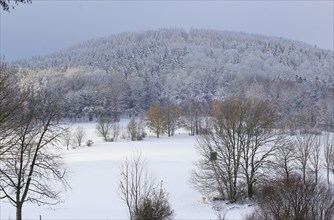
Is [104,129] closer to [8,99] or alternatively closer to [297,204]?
[297,204]

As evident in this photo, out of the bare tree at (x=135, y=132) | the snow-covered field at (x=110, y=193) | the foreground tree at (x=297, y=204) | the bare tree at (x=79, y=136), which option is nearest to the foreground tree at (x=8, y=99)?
the foreground tree at (x=297, y=204)

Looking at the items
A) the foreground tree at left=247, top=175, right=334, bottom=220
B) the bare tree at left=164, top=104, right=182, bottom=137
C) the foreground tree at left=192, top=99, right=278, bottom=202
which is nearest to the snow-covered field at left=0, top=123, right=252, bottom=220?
the foreground tree at left=192, top=99, right=278, bottom=202

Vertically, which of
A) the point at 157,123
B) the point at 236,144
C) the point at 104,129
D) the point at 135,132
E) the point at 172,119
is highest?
the point at 172,119

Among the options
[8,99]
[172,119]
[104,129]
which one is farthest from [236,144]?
[172,119]

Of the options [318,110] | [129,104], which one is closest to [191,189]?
[318,110]

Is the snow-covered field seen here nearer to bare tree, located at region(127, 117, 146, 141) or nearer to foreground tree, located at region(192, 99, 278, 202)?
foreground tree, located at region(192, 99, 278, 202)

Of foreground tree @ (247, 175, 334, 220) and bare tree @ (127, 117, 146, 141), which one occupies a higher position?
bare tree @ (127, 117, 146, 141)

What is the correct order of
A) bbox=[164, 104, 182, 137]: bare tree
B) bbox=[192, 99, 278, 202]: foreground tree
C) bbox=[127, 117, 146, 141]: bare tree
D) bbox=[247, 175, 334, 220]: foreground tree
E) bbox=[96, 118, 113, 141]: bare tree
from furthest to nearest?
1. bbox=[164, 104, 182, 137]: bare tree
2. bbox=[96, 118, 113, 141]: bare tree
3. bbox=[127, 117, 146, 141]: bare tree
4. bbox=[192, 99, 278, 202]: foreground tree
5. bbox=[247, 175, 334, 220]: foreground tree

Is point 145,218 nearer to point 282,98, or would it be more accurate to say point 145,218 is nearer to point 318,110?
point 318,110

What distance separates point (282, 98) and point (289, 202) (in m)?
119

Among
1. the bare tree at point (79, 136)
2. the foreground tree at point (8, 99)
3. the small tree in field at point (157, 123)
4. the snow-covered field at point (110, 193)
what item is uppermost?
the small tree in field at point (157, 123)

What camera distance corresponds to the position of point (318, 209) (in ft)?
61.6

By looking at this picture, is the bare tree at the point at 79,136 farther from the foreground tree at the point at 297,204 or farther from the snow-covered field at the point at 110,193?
the foreground tree at the point at 297,204

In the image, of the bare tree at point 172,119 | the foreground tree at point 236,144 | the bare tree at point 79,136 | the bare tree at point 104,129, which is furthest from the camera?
the bare tree at point 172,119
